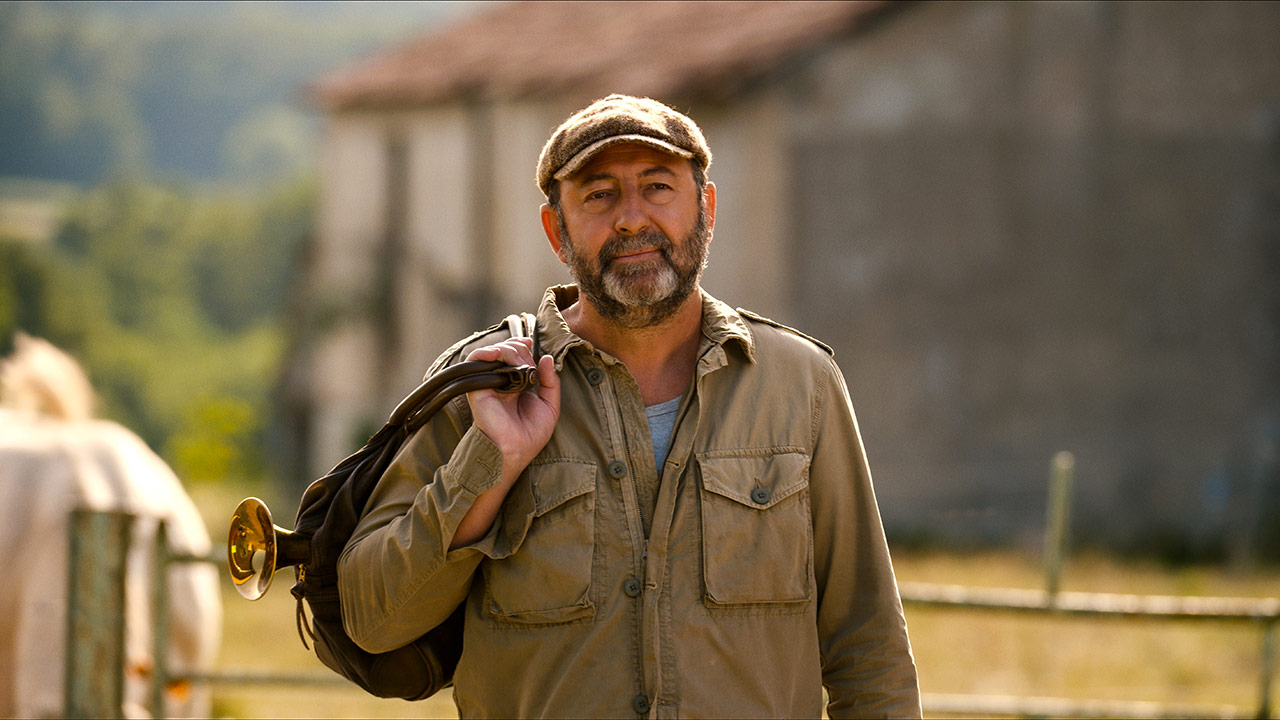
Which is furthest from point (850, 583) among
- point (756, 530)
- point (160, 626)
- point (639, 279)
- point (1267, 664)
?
point (1267, 664)

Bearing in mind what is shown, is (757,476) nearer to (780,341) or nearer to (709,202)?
(780,341)

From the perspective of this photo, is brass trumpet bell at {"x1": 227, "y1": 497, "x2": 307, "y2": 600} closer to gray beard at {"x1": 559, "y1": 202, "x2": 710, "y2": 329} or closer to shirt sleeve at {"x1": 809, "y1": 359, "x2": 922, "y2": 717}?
gray beard at {"x1": 559, "y1": 202, "x2": 710, "y2": 329}

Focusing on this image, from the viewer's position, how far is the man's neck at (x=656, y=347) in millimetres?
2889

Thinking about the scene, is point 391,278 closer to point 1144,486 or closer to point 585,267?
point 1144,486

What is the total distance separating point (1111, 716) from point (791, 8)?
11.2 metres

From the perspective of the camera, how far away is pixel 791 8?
50.5 ft

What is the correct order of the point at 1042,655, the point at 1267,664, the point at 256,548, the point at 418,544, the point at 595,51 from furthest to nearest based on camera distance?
the point at 595,51 → the point at 1042,655 → the point at 1267,664 → the point at 256,548 → the point at 418,544

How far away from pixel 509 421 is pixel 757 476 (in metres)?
0.49

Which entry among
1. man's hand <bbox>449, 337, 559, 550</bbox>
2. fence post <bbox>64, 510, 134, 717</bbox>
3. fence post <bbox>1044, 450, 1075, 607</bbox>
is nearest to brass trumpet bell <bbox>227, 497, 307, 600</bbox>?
man's hand <bbox>449, 337, 559, 550</bbox>

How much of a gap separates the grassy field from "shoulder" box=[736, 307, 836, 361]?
397cm

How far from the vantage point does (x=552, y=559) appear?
2.68 m

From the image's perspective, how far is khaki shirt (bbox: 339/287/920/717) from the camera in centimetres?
266

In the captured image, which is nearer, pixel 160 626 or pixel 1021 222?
pixel 160 626

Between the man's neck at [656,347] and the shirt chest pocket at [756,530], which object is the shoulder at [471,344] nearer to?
the man's neck at [656,347]
